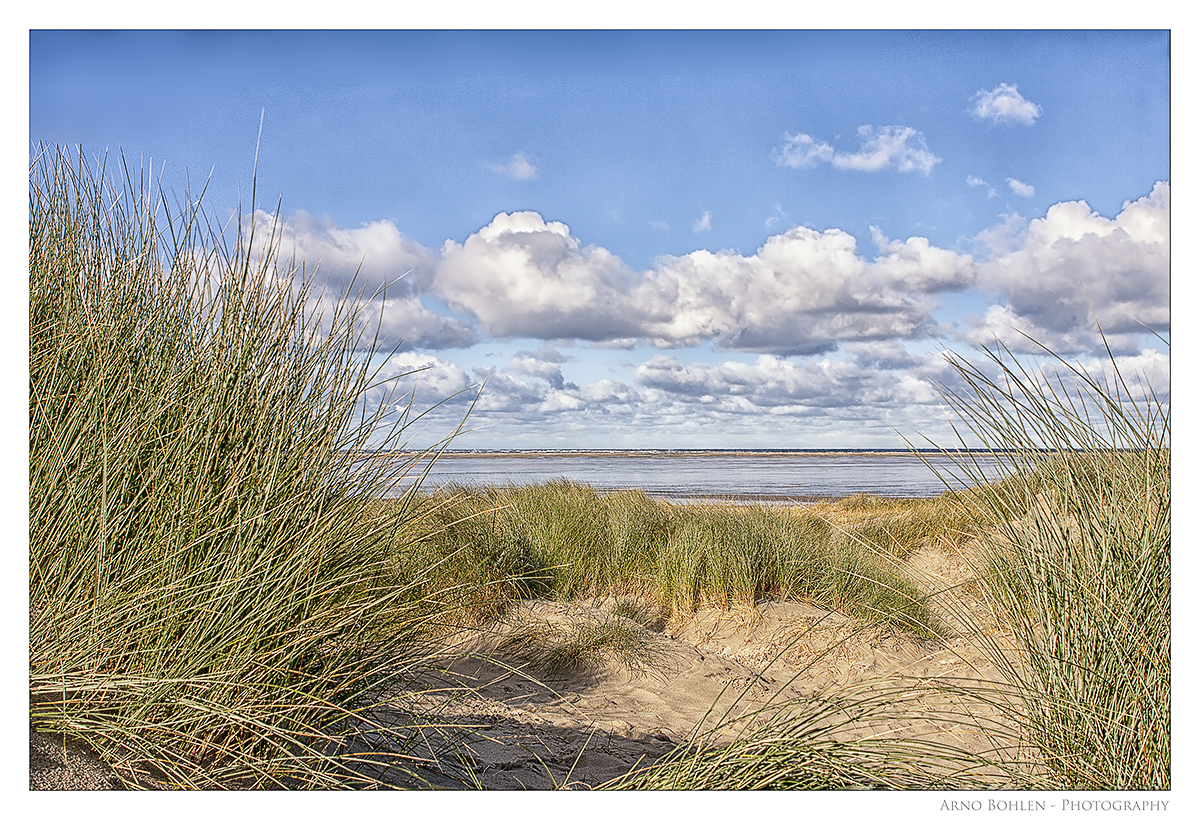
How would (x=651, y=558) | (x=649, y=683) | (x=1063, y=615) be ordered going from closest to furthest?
(x=1063, y=615) → (x=649, y=683) → (x=651, y=558)

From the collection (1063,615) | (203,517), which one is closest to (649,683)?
(1063,615)

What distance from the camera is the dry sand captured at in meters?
3.18

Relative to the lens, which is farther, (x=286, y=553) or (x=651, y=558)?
(x=651, y=558)

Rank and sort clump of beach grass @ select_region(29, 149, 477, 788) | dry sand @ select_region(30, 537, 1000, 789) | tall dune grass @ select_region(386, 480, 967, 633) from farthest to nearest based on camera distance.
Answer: tall dune grass @ select_region(386, 480, 967, 633) → dry sand @ select_region(30, 537, 1000, 789) → clump of beach grass @ select_region(29, 149, 477, 788)

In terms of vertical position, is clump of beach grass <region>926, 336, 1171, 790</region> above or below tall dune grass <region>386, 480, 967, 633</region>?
above

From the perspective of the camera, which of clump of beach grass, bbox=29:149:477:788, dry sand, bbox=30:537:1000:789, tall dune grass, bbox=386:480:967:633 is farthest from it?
tall dune grass, bbox=386:480:967:633

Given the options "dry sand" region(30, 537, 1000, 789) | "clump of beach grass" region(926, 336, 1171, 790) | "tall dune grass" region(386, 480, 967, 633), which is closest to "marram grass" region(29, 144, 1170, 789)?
"clump of beach grass" region(926, 336, 1171, 790)

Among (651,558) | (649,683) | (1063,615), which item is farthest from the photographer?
(651,558)

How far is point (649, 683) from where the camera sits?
436 centimetres

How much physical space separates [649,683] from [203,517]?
10.0 ft

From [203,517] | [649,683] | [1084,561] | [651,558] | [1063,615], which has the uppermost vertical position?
[203,517]

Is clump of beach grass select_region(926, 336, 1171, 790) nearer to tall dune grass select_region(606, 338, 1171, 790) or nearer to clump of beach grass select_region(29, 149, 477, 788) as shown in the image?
tall dune grass select_region(606, 338, 1171, 790)

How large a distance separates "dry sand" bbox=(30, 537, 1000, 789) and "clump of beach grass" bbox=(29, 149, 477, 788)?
0.65m

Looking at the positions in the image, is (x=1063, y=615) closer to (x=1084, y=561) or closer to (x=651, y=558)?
(x=1084, y=561)
